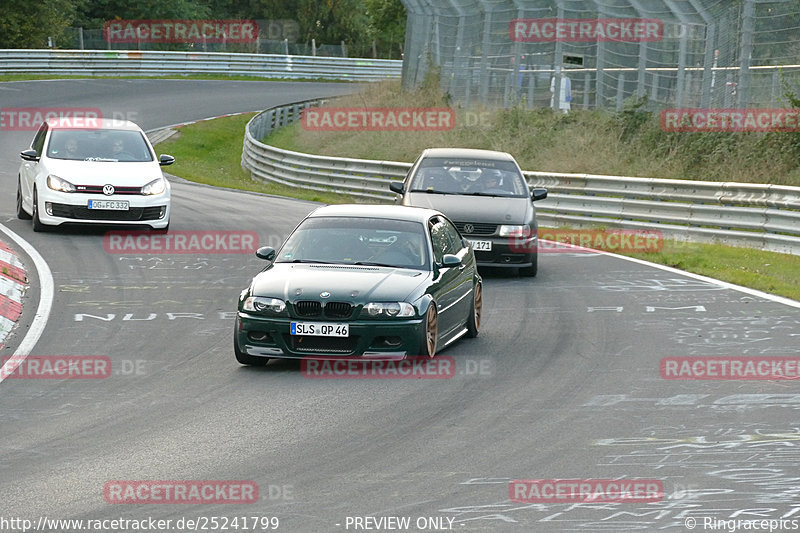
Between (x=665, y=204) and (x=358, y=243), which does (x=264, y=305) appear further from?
(x=665, y=204)

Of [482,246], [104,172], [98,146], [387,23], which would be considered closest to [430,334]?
[482,246]

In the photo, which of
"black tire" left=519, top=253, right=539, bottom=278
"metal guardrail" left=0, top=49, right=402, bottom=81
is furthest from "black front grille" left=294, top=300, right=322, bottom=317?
"metal guardrail" left=0, top=49, right=402, bottom=81

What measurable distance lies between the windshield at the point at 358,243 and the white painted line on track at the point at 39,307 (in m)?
2.46

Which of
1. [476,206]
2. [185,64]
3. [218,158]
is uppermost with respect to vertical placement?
[476,206]

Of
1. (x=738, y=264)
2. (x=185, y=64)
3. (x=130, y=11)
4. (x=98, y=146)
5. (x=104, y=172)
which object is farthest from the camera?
(x=130, y=11)

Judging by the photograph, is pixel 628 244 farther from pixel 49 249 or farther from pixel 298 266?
pixel 298 266

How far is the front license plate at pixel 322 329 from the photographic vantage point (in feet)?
35.8

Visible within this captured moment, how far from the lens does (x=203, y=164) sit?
38.7m

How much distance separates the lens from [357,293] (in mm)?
11078

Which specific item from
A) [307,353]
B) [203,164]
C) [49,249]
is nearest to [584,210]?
[49,249]

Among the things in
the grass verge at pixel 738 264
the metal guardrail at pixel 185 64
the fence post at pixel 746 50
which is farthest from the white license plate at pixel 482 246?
the metal guardrail at pixel 185 64

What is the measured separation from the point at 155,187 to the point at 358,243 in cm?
855

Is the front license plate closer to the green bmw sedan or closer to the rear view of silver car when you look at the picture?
the green bmw sedan

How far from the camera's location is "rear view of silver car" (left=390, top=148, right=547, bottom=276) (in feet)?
57.3
